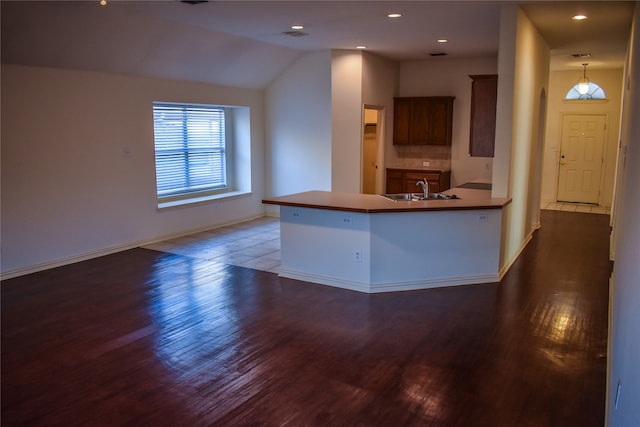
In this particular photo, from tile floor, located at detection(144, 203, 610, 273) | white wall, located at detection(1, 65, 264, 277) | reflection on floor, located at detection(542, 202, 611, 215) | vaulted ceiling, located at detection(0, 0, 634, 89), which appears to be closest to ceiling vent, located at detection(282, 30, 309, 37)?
vaulted ceiling, located at detection(0, 0, 634, 89)

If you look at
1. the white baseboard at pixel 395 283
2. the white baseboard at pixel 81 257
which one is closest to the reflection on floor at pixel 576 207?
the white baseboard at pixel 395 283

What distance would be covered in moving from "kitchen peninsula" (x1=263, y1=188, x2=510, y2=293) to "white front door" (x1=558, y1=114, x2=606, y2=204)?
19.2 feet

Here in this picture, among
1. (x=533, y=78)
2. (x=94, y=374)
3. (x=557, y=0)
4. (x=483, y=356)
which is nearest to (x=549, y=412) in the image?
(x=483, y=356)

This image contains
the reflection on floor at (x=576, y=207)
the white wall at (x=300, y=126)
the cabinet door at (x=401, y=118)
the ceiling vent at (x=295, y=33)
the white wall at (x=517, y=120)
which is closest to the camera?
the white wall at (x=517, y=120)

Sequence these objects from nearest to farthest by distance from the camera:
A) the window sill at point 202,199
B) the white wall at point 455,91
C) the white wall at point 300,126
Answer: the window sill at point 202,199 < the white wall at point 300,126 < the white wall at point 455,91

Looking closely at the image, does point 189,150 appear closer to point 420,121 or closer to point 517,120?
point 420,121

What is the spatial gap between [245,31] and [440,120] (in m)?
3.79

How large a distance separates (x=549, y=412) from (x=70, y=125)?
17.6 feet

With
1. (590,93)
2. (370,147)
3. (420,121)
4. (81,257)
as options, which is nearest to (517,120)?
(420,121)

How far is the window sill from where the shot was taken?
7.07 m

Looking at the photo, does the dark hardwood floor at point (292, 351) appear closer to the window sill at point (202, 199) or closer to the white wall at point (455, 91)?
the window sill at point (202, 199)

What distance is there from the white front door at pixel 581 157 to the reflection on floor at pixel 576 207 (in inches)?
9.5

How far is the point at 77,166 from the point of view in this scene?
5727 mm

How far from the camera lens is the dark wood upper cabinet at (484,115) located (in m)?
5.38
